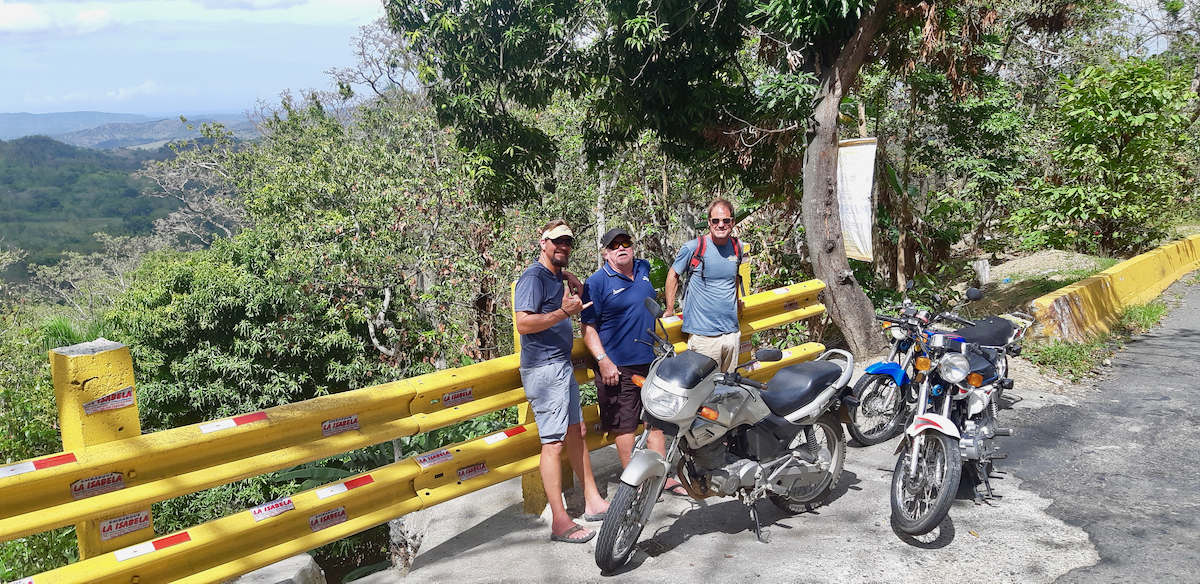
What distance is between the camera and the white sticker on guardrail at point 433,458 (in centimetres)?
451

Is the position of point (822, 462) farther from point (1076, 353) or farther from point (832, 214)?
point (1076, 353)

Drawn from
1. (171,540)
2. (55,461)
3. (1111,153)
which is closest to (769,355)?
(171,540)

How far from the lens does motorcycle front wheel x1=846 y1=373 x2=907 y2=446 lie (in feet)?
20.2

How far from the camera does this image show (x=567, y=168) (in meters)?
18.6

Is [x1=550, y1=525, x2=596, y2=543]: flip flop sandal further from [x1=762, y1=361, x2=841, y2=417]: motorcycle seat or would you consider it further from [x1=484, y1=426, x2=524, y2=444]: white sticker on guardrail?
[x1=762, y1=361, x2=841, y2=417]: motorcycle seat

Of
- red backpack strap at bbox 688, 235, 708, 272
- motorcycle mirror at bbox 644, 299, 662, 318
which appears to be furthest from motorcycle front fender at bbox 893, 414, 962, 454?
red backpack strap at bbox 688, 235, 708, 272

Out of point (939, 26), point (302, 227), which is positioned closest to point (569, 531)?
point (939, 26)

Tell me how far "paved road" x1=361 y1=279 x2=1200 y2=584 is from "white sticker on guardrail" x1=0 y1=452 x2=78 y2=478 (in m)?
1.82

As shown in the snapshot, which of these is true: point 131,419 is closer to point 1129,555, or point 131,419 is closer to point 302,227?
point 1129,555

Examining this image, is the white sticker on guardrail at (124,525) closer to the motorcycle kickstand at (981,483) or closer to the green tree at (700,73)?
the motorcycle kickstand at (981,483)

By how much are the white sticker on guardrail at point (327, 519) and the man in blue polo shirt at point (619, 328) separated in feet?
5.23

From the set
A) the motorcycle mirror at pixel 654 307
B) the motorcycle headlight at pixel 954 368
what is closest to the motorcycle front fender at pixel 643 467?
the motorcycle mirror at pixel 654 307

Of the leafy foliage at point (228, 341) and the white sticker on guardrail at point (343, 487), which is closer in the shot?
the white sticker on guardrail at point (343, 487)

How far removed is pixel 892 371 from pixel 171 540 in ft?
15.6
